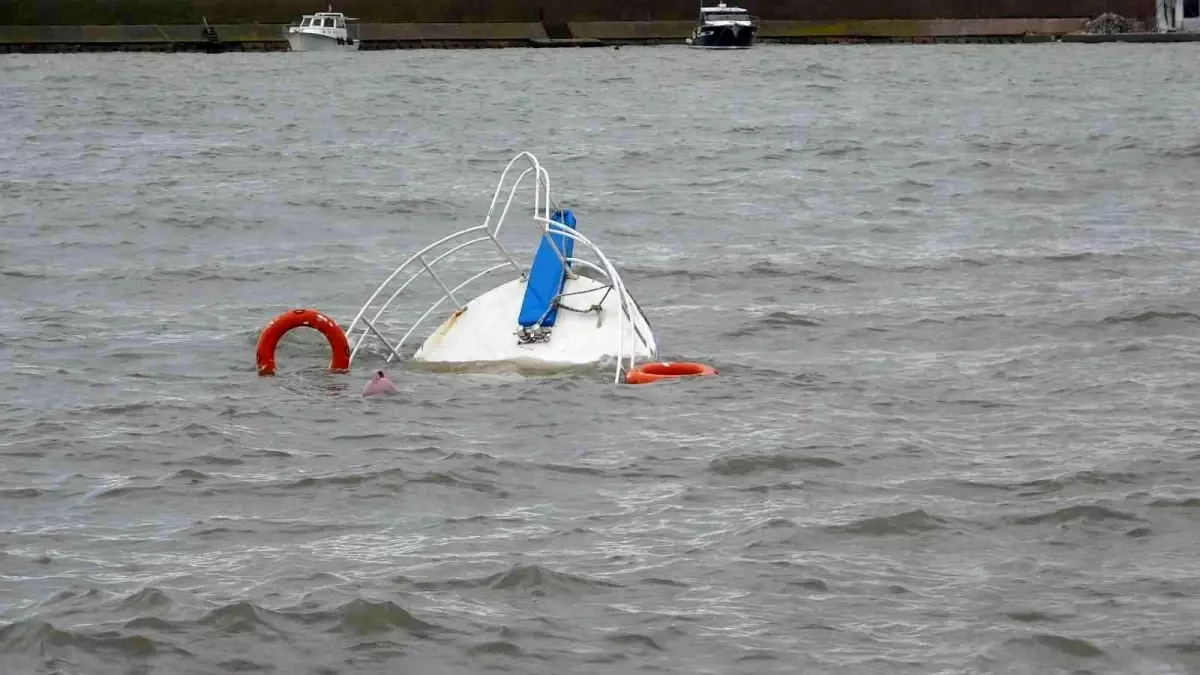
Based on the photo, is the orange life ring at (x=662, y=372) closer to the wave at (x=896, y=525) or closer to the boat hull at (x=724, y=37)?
the wave at (x=896, y=525)

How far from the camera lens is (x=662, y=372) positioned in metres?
10.7

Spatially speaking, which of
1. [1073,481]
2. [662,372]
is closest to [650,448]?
[662,372]

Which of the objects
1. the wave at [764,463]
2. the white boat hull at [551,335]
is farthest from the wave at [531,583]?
the white boat hull at [551,335]

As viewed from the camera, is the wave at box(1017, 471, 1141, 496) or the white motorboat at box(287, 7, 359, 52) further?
the white motorboat at box(287, 7, 359, 52)

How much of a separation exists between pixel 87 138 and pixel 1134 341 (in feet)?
74.2

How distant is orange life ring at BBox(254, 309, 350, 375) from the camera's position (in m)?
11.1

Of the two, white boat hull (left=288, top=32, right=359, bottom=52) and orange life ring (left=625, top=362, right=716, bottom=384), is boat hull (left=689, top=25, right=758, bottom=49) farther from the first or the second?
orange life ring (left=625, top=362, right=716, bottom=384)

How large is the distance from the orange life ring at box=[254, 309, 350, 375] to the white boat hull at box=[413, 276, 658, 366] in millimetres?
573

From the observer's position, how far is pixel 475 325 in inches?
457

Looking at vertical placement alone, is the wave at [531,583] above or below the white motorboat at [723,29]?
below

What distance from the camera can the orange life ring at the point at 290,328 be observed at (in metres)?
11.1


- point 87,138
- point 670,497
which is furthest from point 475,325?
point 87,138

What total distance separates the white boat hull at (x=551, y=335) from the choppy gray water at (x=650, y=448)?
30 centimetres

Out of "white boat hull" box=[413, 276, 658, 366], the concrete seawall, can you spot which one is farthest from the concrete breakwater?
"white boat hull" box=[413, 276, 658, 366]
